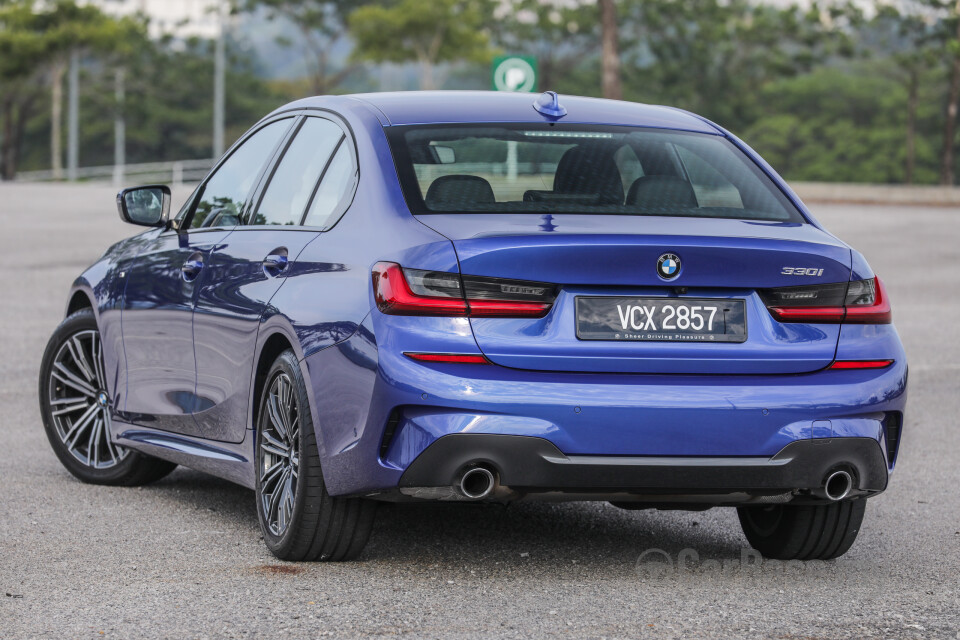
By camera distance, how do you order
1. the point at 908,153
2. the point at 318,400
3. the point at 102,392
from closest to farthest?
the point at 318,400 < the point at 102,392 < the point at 908,153

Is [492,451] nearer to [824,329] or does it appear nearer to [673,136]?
[824,329]

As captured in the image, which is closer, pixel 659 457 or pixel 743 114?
pixel 659 457

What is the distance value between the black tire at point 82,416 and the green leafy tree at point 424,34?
56.6m

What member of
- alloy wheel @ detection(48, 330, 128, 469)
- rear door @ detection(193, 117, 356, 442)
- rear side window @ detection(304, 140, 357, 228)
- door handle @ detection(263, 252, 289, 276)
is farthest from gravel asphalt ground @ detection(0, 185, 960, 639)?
rear side window @ detection(304, 140, 357, 228)

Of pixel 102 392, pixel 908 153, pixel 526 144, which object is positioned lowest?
pixel 908 153

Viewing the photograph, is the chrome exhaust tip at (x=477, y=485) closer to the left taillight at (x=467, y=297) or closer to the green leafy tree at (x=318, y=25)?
the left taillight at (x=467, y=297)

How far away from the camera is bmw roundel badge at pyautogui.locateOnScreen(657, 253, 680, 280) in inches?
189

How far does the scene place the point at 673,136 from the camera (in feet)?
19.1

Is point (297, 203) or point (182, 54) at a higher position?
point (297, 203)

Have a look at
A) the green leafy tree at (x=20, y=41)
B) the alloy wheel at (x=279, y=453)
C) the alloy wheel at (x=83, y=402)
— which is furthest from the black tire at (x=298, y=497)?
the green leafy tree at (x=20, y=41)

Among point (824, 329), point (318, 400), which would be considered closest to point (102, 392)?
point (318, 400)

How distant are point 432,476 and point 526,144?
141 cm

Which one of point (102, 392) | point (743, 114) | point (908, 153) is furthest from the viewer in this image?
point (743, 114)

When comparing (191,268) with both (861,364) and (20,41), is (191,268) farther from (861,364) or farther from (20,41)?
(20,41)
